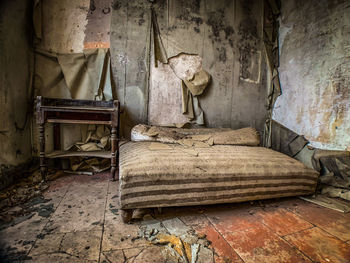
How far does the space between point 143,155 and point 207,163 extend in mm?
600

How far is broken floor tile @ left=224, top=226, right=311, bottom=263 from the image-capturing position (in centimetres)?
113

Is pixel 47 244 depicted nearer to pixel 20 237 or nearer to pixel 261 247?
pixel 20 237

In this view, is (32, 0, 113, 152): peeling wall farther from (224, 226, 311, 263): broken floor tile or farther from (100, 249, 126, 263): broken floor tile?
(224, 226, 311, 263): broken floor tile

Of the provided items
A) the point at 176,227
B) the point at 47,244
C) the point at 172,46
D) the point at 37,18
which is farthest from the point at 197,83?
the point at 47,244

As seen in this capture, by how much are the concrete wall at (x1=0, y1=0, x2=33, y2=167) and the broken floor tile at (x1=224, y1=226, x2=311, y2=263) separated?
2573mm

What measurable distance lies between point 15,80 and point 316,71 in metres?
4.21

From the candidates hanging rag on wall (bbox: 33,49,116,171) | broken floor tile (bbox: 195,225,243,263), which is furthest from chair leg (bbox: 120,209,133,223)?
hanging rag on wall (bbox: 33,49,116,171)

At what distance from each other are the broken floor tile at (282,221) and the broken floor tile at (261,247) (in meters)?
0.11

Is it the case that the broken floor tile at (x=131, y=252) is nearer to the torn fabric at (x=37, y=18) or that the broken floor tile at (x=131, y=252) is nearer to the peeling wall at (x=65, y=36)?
the peeling wall at (x=65, y=36)

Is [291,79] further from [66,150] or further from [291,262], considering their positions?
[66,150]

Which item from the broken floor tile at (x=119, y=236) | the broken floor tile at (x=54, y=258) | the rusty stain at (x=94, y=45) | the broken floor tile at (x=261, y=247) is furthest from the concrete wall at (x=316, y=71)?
the rusty stain at (x=94, y=45)

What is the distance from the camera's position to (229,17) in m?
3.21

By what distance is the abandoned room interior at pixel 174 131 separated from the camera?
1.32m

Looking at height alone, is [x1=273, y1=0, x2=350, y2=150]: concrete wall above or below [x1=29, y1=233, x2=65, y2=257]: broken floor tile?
above
